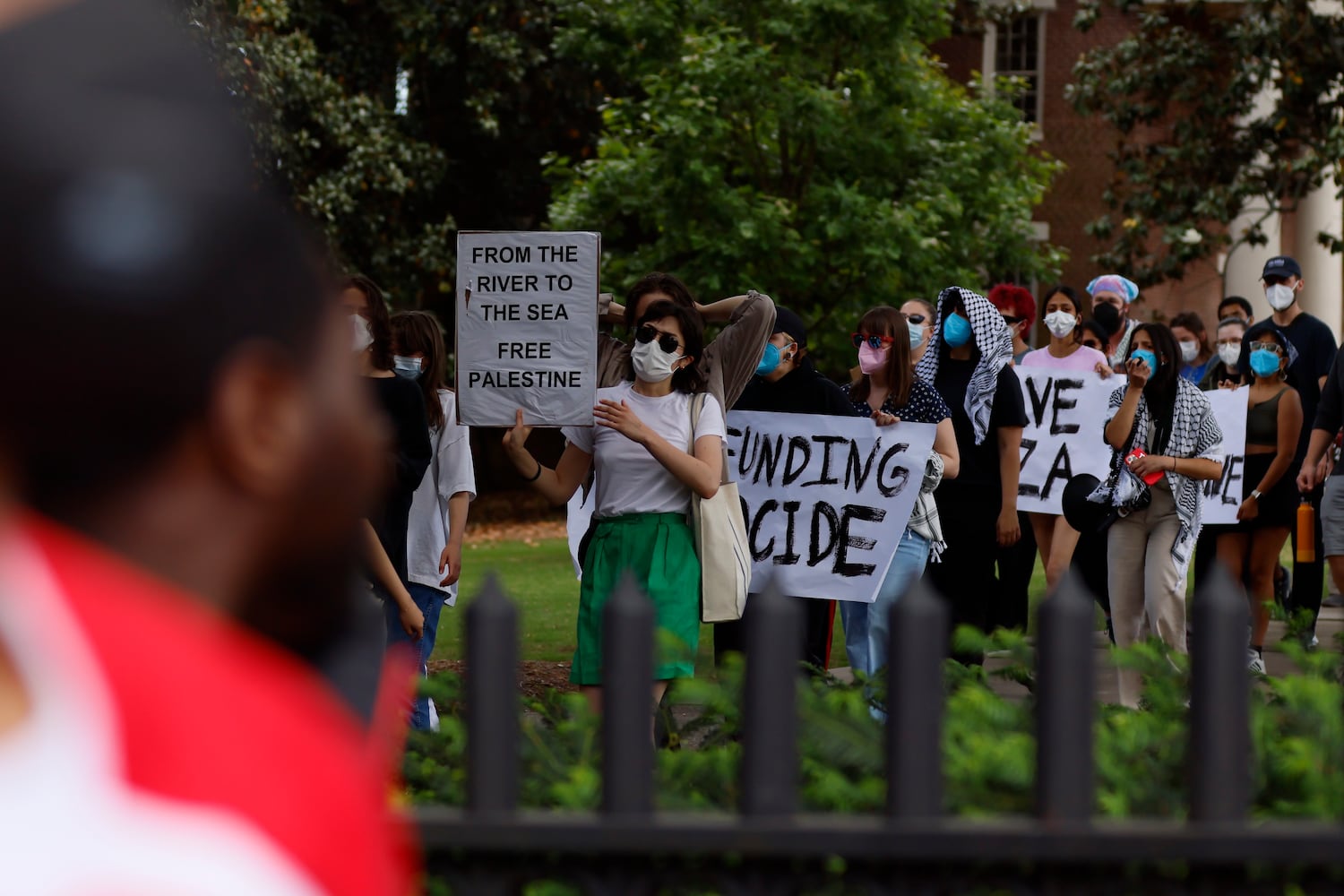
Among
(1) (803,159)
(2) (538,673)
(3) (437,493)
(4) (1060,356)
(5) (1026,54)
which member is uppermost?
(5) (1026,54)

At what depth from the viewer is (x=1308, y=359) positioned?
10.6 metres

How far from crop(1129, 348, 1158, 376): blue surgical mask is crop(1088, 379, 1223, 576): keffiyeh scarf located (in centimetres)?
22

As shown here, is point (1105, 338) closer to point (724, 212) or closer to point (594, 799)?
point (724, 212)

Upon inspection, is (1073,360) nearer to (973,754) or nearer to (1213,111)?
(973,754)

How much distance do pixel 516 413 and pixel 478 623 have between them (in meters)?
4.64

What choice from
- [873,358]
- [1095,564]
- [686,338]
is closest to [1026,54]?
[1095,564]

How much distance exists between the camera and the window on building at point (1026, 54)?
32.8 metres

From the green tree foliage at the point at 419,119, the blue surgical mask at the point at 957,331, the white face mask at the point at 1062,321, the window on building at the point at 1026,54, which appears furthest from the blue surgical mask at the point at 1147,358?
the window on building at the point at 1026,54

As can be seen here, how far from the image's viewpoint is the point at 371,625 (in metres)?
1.25

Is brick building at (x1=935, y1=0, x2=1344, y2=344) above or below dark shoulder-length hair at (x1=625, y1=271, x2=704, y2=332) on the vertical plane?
above

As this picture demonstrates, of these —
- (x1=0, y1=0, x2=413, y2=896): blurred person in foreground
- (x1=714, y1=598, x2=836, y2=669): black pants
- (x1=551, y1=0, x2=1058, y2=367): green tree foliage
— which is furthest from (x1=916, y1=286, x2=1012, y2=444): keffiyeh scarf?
(x1=551, y1=0, x2=1058, y2=367): green tree foliage

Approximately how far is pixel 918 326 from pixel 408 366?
3400 mm

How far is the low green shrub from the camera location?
2357 mm

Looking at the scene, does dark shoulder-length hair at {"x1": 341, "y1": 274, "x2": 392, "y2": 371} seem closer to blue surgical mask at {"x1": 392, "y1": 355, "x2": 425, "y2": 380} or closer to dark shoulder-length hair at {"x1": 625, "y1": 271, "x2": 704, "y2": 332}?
blue surgical mask at {"x1": 392, "y1": 355, "x2": 425, "y2": 380}
